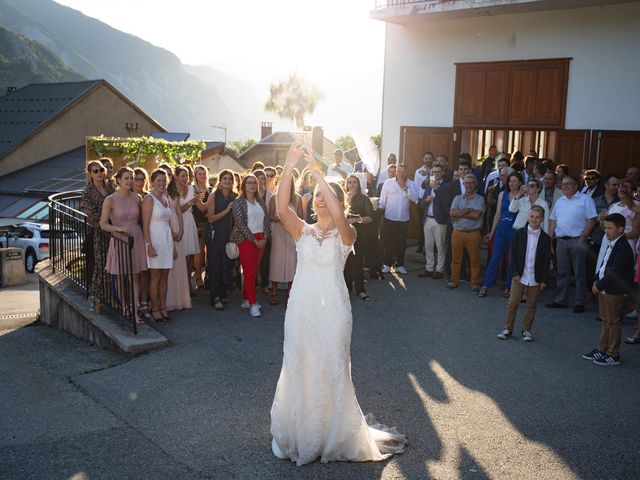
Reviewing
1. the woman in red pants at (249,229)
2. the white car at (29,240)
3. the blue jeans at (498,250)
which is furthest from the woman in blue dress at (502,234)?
the white car at (29,240)

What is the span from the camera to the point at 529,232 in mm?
8516

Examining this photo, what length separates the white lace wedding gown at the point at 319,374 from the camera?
5125 millimetres

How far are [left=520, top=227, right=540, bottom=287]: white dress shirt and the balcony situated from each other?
24.8 ft

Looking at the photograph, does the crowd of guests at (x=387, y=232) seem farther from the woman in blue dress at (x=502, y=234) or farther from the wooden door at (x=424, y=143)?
the wooden door at (x=424, y=143)

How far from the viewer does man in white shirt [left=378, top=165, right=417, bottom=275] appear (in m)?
12.4

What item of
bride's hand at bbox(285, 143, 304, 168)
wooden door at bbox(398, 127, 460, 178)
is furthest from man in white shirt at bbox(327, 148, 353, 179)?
bride's hand at bbox(285, 143, 304, 168)

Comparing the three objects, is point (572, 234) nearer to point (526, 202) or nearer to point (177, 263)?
point (526, 202)

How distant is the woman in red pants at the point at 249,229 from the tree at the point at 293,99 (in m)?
85.2

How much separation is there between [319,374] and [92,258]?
A: 5425mm

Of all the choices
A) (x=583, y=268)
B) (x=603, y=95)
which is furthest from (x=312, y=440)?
(x=603, y=95)

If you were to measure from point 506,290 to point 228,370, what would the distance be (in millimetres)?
5666

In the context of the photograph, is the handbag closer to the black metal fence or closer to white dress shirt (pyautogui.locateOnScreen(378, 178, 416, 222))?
white dress shirt (pyautogui.locateOnScreen(378, 178, 416, 222))

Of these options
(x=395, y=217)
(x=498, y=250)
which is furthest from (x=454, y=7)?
(x=498, y=250)

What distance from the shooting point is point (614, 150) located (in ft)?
46.3
